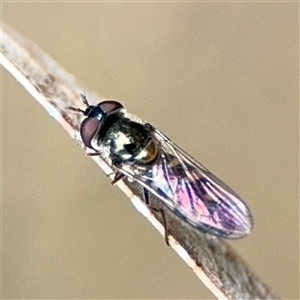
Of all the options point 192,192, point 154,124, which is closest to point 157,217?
point 192,192

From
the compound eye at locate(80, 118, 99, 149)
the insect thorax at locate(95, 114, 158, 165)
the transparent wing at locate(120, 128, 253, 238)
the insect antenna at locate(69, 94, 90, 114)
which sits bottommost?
the transparent wing at locate(120, 128, 253, 238)

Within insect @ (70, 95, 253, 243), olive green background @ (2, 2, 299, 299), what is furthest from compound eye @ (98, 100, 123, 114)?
olive green background @ (2, 2, 299, 299)

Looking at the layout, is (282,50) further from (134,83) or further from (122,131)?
(122,131)

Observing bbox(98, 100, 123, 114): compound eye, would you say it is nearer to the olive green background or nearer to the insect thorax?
the insect thorax

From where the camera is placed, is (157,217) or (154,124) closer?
(157,217)

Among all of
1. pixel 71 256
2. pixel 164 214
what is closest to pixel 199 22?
pixel 71 256

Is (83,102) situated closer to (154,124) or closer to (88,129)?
(88,129)

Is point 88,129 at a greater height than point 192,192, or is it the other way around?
point 88,129
